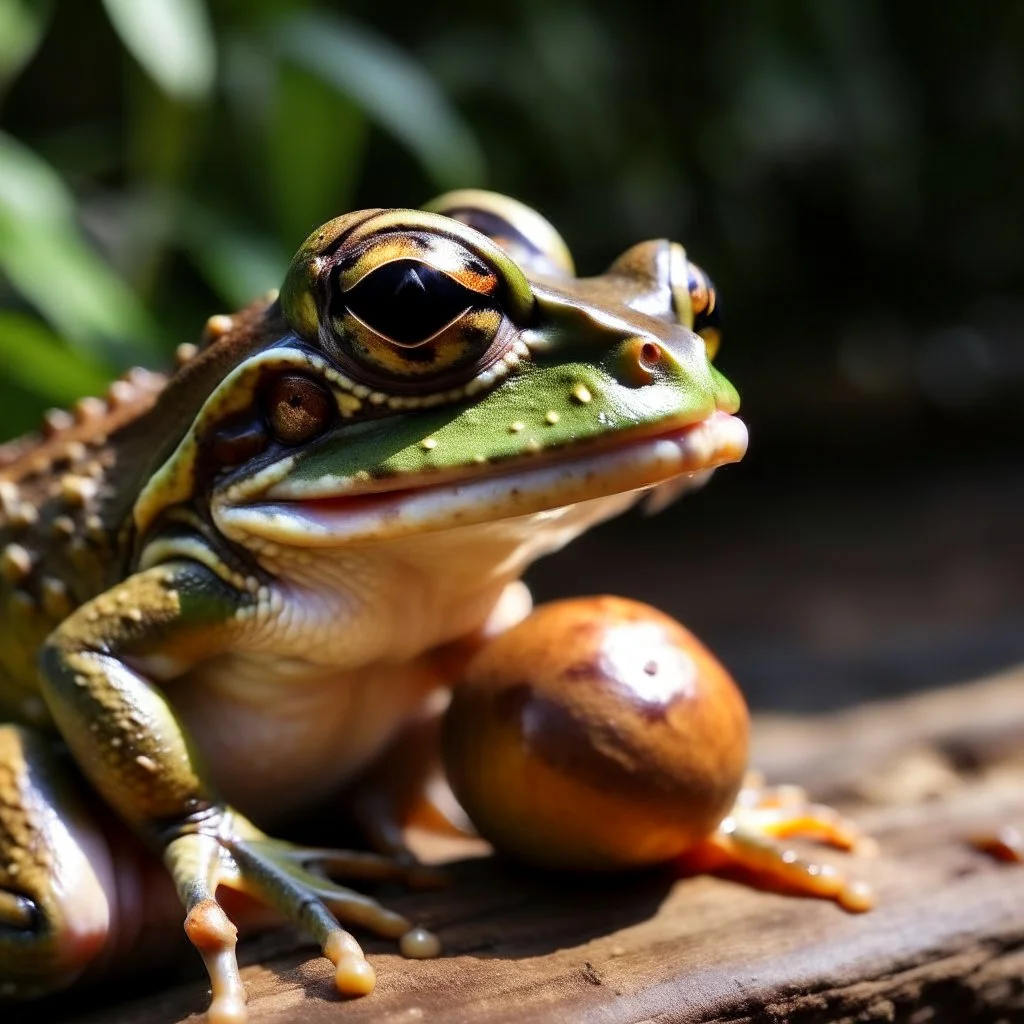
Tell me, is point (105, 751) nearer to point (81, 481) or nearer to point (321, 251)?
point (81, 481)

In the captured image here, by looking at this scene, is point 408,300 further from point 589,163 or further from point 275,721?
point 589,163

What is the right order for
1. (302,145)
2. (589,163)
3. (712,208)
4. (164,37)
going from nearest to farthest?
(164,37) → (302,145) → (589,163) → (712,208)

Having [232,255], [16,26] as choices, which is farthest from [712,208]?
[16,26]

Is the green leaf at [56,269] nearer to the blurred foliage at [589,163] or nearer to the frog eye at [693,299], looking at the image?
the blurred foliage at [589,163]

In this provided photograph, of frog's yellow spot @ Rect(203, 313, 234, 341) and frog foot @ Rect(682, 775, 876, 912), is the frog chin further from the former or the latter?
frog foot @ Rect(682, 775, 876, 912)

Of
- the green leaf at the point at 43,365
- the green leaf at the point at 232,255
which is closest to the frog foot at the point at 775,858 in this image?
the green leaf at the point at 43,365

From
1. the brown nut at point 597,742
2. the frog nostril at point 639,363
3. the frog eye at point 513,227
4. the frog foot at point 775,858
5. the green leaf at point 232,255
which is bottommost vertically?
the frog foot at point 775,858
